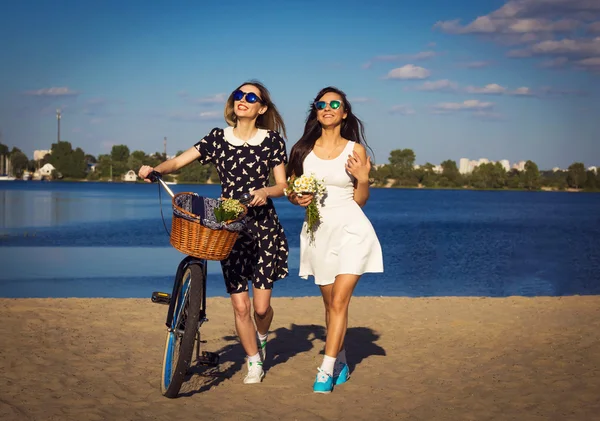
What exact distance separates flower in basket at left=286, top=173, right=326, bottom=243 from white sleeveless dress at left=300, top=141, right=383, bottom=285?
47mm

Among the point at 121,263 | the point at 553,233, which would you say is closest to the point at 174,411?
the point at 121,263

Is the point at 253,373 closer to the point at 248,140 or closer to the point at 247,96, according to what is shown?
the point at 248,140

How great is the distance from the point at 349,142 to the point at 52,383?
3007 millimetres

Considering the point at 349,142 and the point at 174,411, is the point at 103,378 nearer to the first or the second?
the point at 174,411

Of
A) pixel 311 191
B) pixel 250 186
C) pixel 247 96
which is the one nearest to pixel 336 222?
pixel 311 191

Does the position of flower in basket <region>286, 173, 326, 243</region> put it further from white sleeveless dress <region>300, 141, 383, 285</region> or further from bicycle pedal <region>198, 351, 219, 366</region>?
bicycle pedal <region>198, 351, 219, 366</region>

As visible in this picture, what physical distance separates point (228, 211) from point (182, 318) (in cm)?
100

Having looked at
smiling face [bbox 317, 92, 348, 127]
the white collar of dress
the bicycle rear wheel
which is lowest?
the bicycle rear wheel

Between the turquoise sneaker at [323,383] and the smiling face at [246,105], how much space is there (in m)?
2.04

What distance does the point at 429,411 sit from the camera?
5.74m

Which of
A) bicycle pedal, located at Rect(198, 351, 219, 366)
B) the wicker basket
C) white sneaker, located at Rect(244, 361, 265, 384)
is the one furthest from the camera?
white sneaker, located at Rect(244, 361, 265, 384)

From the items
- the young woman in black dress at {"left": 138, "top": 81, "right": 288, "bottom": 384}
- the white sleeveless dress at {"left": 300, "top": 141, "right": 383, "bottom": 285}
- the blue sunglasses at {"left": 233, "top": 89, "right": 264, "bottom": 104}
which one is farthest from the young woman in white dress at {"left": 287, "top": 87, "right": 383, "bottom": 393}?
the blue sunglasses at {"left": 233, "top": 89, "right": 264, "bottom": 104}

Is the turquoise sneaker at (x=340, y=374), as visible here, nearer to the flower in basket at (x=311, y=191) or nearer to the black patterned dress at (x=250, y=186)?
the black patterned dress at (x=250, y=186)

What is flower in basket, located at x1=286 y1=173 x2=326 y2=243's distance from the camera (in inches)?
231
